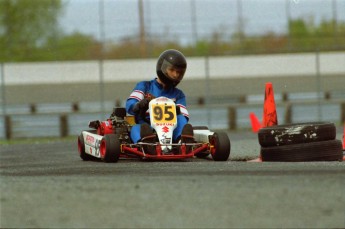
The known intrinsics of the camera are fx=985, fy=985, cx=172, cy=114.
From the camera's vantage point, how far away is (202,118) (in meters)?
25.1

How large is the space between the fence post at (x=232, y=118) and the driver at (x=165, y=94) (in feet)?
38.2

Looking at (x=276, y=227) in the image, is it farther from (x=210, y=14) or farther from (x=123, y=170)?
(x=210, y=14)

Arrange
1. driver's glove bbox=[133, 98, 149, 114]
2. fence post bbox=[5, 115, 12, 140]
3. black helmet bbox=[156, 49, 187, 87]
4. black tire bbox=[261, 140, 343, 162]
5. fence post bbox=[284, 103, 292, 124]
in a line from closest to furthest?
black tire bbox=[261, 140, 343, 162], driver's glove bbox=[133, 98, 149, 114], black helmet bbox=[156, 49, 187, 87], fence post bbox=[5, 115, 12, 140], fence post bbox=[284, 103, 292, 124]

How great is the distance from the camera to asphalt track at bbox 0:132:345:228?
607 cm

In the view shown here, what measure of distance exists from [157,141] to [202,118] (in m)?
13.8

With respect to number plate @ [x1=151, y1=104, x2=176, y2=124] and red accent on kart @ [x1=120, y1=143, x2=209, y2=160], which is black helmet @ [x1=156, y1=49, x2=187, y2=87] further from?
red accent on kart @ [x1=120, y1=143, x2=209, y2=160]

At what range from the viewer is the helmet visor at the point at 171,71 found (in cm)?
1188

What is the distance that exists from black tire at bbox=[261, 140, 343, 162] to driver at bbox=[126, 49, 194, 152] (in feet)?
3.50

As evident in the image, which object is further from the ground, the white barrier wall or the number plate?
the white barrier wall

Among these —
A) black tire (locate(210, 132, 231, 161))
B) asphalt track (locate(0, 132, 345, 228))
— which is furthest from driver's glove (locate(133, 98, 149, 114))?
asphalt track (locate(0, 132, 345, 228))

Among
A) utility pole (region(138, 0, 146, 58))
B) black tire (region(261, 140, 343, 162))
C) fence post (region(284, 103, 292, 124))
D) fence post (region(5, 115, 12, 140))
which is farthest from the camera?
utility pole (region(138, 0, 146, 58))

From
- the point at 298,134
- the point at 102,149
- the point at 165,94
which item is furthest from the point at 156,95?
the point at 298,134

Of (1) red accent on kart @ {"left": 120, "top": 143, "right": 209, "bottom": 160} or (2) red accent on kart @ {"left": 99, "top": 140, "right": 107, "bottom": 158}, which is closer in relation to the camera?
(1) red accent on kart @ {"left": 120, "top": 143, "right": 209, "bottom": 160}

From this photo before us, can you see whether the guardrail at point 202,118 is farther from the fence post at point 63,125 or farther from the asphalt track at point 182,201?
the asphalt track at point 182,201
